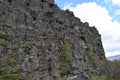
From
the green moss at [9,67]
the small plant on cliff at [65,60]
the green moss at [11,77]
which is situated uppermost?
the small plant on cliff at [65,60]

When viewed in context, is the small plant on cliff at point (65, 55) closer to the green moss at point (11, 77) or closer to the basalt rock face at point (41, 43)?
the basalt rock face at point (41, 43)

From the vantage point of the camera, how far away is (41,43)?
67312 mm

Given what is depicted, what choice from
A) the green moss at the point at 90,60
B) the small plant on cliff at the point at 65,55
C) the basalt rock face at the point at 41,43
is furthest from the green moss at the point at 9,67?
the green moss at the point at 90,60

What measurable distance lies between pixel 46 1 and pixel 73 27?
19060mm

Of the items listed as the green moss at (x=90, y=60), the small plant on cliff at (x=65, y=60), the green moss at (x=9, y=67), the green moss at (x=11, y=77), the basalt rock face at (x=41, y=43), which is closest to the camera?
the green moss at (x=11, y=77)

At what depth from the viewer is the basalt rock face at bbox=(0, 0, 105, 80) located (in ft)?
187

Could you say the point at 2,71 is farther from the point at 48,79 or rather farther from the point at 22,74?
the point at 48,79

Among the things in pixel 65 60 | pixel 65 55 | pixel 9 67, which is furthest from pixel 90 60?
pixel 9 67

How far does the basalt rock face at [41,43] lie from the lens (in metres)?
56.9

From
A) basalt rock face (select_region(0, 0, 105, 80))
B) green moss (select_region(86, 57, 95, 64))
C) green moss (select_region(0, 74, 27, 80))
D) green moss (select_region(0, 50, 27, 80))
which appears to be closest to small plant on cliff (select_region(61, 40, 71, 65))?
basalt rock face (select_region(0, 0, 105, 80))

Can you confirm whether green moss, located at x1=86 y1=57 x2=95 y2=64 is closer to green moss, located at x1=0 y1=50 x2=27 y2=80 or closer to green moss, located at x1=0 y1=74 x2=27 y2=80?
green moss, located at x1=0 y1=50 x2=27 y2=80

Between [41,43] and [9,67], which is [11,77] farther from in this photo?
[41,43]

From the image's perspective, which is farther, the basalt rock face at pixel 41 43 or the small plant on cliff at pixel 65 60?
the small plant on cliff at pixel 65 60

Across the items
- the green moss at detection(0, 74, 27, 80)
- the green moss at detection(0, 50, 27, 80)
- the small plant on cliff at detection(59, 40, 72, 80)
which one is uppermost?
the small plant on cliff at detection(59, 40, 72, 80)
